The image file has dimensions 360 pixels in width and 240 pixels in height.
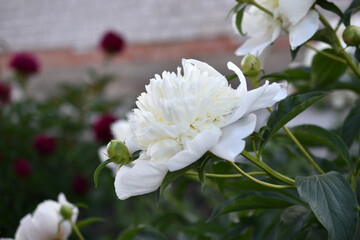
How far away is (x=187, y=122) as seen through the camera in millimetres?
344

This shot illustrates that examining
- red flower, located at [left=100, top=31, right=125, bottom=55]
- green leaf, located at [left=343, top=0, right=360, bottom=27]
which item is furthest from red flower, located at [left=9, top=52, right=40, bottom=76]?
green leaf, located at [left=343, top=0, right=360, bottom=27]

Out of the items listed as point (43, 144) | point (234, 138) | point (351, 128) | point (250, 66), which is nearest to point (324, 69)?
point (351, 128)

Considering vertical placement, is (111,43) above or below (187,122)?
above

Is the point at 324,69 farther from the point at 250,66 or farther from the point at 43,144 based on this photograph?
the point at 43,144

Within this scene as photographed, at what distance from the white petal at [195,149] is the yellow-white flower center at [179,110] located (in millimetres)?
15

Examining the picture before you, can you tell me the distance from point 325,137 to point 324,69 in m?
0.15

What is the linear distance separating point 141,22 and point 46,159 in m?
1.58

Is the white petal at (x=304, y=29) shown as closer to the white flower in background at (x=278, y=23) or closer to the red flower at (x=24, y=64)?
the white flower in background at (x=278, y=23)

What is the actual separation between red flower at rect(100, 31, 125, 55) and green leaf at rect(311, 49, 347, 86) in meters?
1.23

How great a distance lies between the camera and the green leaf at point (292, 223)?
1.49 ft

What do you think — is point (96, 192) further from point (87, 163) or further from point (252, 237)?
point (252, 237)

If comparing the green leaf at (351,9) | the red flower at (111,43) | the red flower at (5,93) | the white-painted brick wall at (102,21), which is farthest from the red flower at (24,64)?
the green leaf at (351,9)

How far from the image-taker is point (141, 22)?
2.86m

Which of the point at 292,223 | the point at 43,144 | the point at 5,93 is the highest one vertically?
the point at 5,93
